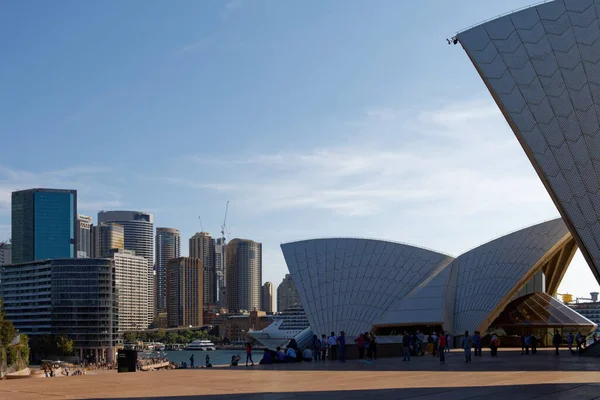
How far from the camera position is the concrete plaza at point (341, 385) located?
1494cm

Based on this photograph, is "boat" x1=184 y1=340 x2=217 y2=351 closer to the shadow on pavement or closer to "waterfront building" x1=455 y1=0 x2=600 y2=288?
"waterfront building" x1=455 y1=0 x2=600 y2=288

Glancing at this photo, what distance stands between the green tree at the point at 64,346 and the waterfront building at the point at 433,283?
8634cm

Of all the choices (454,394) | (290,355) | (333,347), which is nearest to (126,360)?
(290,355)

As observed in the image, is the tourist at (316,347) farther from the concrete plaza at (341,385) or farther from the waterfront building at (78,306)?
the waterfront building at (78,306)

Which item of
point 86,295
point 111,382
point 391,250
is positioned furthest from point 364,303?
point 86,295

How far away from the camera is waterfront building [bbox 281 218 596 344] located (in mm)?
45531

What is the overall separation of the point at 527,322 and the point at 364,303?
393 inches

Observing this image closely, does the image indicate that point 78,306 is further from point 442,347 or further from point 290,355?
point 442,347

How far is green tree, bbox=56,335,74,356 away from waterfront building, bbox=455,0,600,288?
110305 mm

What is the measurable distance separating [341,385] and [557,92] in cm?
1996

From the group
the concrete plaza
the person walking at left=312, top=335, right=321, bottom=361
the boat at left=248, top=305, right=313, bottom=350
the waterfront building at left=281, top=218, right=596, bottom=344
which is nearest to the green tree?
the boat at left=248, top=305, right=313, bottom=350

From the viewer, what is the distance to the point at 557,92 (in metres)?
32.7

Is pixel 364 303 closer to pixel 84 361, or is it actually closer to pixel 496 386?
pixel 496 386

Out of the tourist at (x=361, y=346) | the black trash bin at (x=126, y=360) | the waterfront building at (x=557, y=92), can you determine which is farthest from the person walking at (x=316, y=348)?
the waterfront building at (x=557, y=92)
